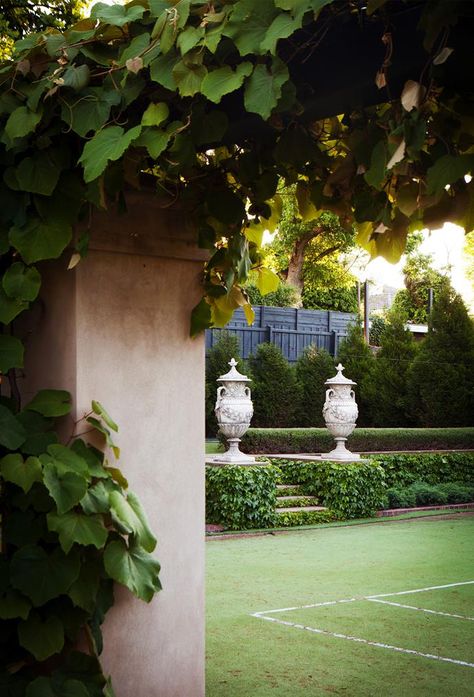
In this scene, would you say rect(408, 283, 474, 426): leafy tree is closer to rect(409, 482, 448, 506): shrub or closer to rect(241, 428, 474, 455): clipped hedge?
rect(241, 428, 474, 455): clipped hedge

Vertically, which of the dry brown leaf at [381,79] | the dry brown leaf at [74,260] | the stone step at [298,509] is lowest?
the stone step at [298,509]

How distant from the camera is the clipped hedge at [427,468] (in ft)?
43.9

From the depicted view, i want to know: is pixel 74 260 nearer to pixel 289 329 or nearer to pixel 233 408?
pixel 233 408

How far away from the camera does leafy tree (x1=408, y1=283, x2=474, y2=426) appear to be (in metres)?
17.2

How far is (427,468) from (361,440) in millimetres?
1439

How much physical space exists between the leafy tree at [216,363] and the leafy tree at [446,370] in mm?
3628

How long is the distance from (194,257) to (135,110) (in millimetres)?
738

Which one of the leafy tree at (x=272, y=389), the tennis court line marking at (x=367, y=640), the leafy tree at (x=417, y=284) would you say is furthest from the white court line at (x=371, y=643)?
the leafy tree at (x=417, y=284)

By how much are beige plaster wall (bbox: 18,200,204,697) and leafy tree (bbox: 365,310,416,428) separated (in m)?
14.7

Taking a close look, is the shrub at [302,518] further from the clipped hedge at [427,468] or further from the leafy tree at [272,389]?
the leafy tree at [272,389]

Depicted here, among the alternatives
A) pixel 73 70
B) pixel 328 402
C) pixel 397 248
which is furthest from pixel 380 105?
pixel 328 402

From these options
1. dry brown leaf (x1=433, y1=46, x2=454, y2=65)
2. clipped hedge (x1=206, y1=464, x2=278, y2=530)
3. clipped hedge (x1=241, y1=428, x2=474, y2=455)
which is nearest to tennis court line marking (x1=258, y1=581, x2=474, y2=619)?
clipped hedge (x1=206, y1=464, x2=278, y2=530)

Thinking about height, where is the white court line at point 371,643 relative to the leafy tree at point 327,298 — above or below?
below

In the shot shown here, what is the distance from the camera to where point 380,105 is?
304 cm
